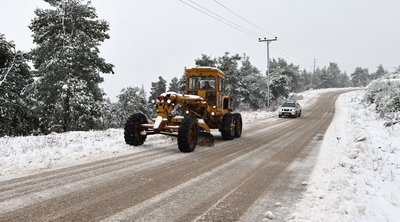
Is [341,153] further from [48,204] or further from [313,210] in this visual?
[48,204]

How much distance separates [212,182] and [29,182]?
339cm

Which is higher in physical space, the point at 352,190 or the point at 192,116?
the point at 192,116

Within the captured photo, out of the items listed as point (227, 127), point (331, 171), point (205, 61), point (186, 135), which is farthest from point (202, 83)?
point (205, 61)

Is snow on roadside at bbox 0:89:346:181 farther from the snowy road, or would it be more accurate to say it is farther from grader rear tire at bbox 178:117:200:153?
grader rear tire at bbox 178:117:200:153

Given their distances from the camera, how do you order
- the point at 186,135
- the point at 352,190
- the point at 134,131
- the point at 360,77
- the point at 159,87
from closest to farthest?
the point at 352,190 < the point at 186,135 < the point at 134,131 < the point at 159,87 < the point at 360,77

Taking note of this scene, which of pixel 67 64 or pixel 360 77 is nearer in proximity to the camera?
pixel 67 64

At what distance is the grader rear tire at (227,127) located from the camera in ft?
42.4

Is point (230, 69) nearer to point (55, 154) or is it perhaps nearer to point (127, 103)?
point (127, 103)

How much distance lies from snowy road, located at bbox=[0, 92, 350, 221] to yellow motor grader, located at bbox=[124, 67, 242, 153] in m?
1.14

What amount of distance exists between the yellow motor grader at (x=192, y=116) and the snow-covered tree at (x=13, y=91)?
35.5 ft

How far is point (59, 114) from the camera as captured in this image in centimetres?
2042

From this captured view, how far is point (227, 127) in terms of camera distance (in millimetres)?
12922

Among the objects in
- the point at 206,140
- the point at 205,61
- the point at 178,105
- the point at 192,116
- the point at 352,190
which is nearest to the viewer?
the point at 352,190

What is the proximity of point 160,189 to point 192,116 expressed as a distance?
450 centimetres
